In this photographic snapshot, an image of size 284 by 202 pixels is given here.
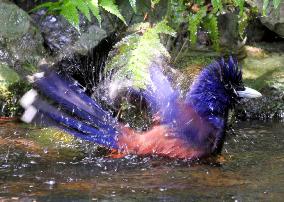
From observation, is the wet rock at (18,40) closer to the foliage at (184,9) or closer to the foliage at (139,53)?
the foliage at (184,9)

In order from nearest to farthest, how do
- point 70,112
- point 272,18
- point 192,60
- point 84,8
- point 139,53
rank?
point 70,112 → point 84,8 → point 139,53 → point 192,60 → point 272,18

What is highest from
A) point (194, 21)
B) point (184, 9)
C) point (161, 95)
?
point (184, 9)

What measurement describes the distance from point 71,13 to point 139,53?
81 cm

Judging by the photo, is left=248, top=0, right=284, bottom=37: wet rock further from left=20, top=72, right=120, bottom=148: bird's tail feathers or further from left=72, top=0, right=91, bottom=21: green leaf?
left=20, top=72, right=120, bottom=148: bird's tail feathers

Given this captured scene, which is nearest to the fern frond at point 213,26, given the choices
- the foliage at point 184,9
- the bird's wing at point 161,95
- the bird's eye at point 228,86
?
the foliage at point 184,9

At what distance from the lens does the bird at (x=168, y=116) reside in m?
4.72

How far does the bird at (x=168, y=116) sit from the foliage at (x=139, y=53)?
0.87 m

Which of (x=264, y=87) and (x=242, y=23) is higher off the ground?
(x=242, y=23)

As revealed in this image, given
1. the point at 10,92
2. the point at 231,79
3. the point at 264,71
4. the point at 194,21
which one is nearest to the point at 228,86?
the point at 231,79

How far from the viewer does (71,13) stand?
5918 millimetres

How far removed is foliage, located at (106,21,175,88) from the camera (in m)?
5.82

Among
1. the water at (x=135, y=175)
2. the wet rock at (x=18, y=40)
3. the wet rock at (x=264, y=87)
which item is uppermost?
the wet rock at (x=18, y=40)

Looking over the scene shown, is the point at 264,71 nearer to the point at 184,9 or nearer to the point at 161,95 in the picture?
the point at 184,9

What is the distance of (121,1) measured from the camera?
694 cm
